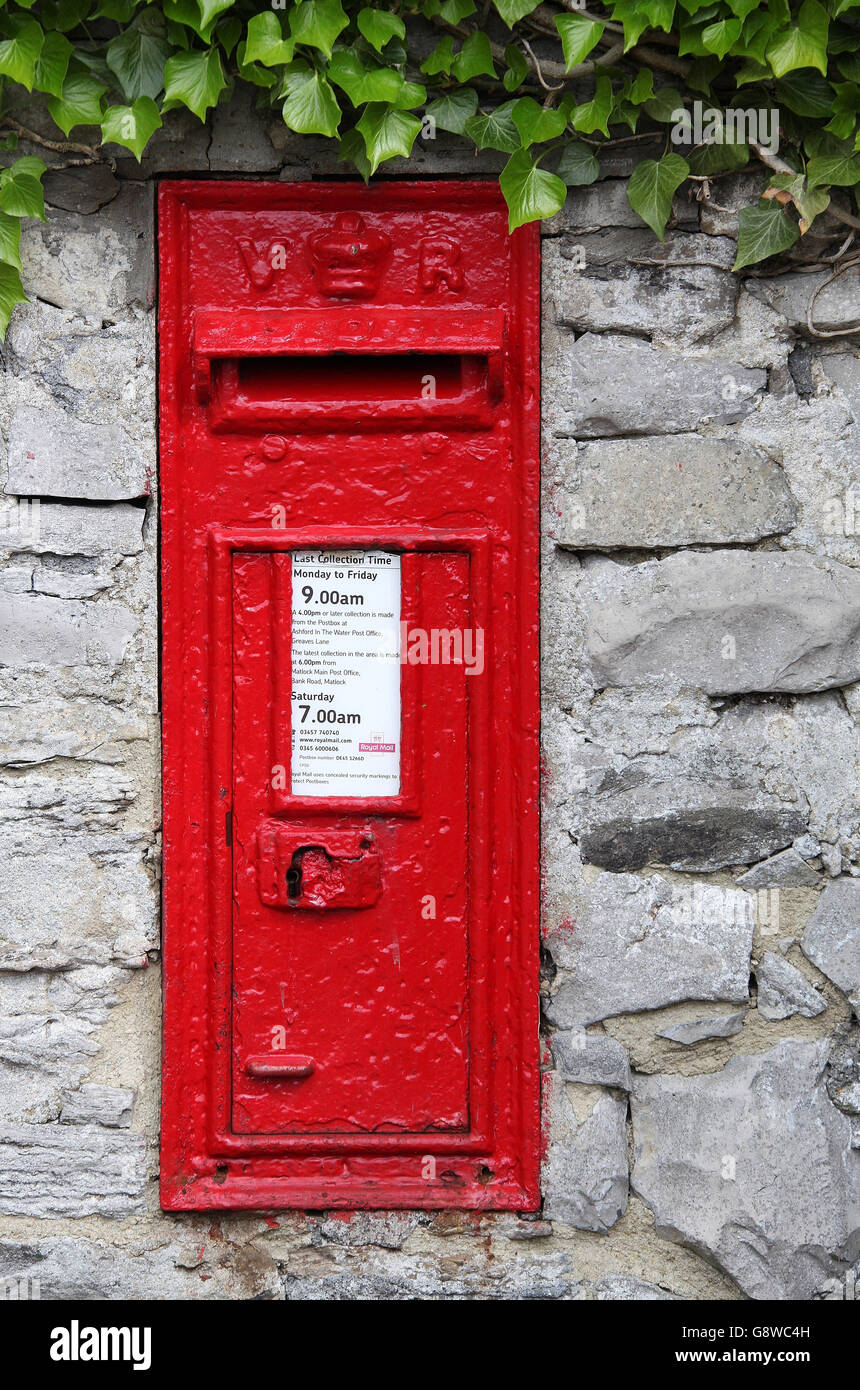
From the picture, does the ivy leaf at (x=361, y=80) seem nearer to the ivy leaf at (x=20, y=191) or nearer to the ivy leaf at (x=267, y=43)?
the ivy leaf at (x=267, y=43)

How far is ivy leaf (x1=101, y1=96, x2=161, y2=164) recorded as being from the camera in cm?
170

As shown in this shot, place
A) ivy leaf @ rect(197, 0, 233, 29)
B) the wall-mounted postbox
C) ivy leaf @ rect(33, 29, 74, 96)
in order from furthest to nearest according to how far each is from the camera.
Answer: the wall-mounted postbox < ivy leaf @ rect(33, 29, 74, 96) < ivy leaf @ rect(197, 0, 233, 29)

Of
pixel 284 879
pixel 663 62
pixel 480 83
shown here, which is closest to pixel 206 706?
pixel 284 879

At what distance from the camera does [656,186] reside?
1784 mm

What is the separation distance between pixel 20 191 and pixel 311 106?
523 millimetres

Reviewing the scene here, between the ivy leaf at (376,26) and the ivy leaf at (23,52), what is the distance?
20.9 inches

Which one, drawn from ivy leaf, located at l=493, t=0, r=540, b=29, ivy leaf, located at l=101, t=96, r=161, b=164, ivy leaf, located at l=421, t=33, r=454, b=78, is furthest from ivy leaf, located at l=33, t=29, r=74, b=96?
ivy leaf, located at l=493, t=0, r=540, b=29

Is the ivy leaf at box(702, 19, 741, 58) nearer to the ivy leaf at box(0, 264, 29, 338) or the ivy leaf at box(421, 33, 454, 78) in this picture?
the ivy leaf at box(421, 33, 454, 78)

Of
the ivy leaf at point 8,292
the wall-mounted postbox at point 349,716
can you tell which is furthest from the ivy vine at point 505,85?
the wall-mounted postbox at point 349,716

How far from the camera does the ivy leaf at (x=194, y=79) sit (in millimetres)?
1706

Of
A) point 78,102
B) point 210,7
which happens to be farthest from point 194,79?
point 78,102

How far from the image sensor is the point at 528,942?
1.89 m

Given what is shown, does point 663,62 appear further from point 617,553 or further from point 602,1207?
point 602,1207

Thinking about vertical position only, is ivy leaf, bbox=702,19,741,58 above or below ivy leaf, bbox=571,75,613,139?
above
